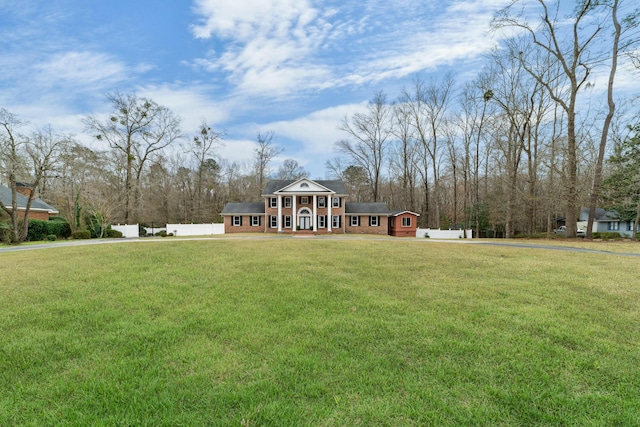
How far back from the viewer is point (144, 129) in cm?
3070

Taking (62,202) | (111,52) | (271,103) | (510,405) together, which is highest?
(271,103)

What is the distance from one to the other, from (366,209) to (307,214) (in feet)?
21.6

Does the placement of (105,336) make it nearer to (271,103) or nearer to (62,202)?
(271,103)

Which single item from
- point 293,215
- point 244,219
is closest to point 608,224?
point 293,215

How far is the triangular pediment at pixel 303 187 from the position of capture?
98.9ft

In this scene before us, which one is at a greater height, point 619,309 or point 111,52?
point 111,52

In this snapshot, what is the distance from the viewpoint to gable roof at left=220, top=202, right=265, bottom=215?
31705 mm

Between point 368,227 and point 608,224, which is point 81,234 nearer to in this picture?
point 368,227

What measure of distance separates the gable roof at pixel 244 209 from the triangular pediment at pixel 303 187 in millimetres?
3567

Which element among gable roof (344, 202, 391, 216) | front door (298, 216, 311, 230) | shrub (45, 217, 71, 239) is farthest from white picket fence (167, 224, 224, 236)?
gable roof (344, 202, 391, 216)

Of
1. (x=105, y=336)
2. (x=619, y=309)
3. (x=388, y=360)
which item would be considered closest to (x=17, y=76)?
(x=105, y=336)

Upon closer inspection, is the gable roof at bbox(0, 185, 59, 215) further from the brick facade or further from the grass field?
the brick facade

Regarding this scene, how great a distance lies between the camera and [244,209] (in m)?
32.1

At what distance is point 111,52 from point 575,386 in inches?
643
